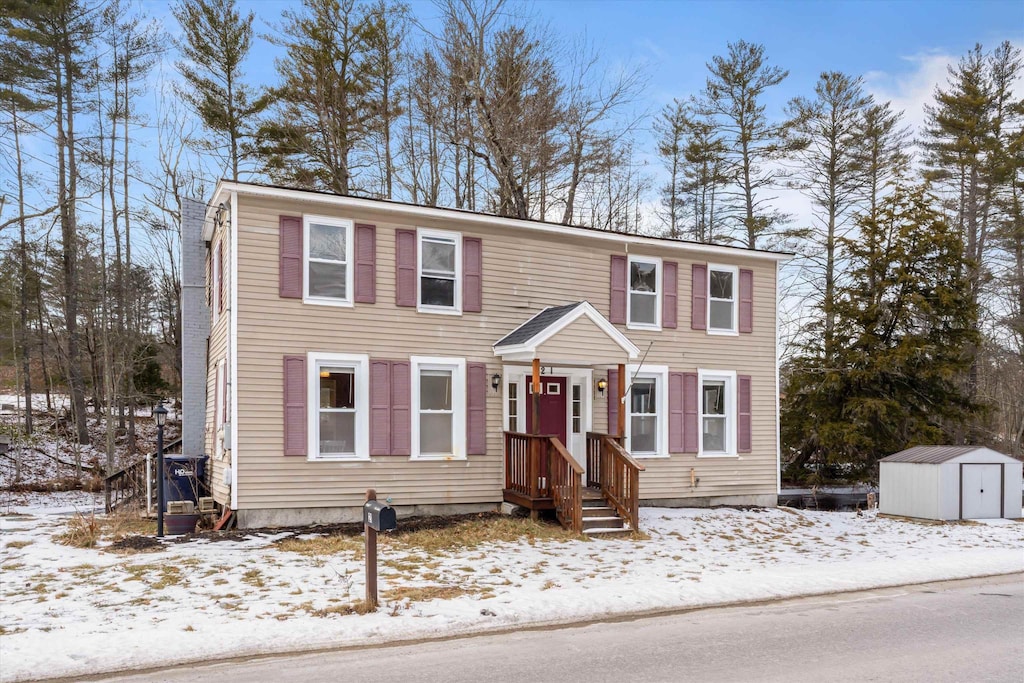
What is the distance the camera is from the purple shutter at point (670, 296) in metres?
15.6

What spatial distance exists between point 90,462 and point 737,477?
15.9 metres

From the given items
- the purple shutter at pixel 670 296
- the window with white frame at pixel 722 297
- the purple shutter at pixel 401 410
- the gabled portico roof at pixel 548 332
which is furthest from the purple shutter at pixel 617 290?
the purple shutter at pixel 401 410

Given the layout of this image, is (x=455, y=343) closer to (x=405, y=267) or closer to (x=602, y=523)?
(x=405, y=267)

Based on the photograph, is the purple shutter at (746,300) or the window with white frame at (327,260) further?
the purple shutter at (746,300)

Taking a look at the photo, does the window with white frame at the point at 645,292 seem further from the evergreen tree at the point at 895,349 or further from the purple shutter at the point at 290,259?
the evergreen tree at the point at 895,349

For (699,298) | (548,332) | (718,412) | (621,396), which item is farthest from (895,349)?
(548,332)

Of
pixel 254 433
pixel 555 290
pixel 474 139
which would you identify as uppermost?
pixel 474 139

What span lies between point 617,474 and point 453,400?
303 centimetres

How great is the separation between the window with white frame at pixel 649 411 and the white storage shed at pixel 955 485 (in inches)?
202

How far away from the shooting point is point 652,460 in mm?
15180

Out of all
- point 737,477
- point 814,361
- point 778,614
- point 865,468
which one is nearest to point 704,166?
point 814,361

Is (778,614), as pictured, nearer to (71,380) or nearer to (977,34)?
(71,380)

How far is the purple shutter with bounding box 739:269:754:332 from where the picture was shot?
1638cm

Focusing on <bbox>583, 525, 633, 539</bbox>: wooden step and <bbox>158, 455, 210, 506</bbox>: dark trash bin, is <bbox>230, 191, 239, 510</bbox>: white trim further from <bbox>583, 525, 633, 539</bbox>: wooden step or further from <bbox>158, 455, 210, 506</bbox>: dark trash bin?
<bbox>583, 525, 633, 539</bbox>: wooden step
